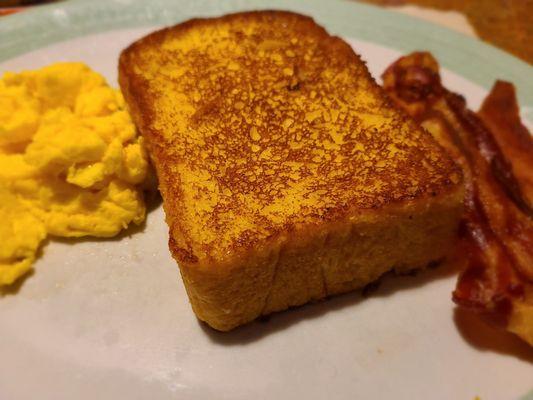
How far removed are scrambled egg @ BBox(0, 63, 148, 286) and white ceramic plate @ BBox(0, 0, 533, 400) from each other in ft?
0.23

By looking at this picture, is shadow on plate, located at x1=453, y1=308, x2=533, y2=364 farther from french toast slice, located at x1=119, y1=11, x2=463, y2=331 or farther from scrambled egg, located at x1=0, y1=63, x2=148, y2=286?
scrambled egg, located at x1=0, y1=63, x2=148, y2=286

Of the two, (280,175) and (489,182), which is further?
(489,182)

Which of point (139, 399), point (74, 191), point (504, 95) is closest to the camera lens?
point (139, 399)

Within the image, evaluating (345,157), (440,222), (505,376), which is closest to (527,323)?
(505,376)

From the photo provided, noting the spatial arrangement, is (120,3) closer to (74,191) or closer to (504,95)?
(74,191)

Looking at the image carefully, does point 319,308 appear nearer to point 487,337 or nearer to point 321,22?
point 487,337

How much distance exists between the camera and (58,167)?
1500 millimetres

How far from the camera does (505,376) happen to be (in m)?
1.33

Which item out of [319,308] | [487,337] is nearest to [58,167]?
[319,308]

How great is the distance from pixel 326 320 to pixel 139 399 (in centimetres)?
51

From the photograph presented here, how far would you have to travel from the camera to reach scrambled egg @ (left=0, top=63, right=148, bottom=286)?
148 centimetres

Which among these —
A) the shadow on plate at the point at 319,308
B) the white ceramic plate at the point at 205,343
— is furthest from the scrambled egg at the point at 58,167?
the shadow on plate at the point at 319,308

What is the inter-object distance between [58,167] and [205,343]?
24.9 inches

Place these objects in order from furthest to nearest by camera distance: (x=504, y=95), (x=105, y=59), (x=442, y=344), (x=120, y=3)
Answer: (x=120, y=3)
(x=105, y=59)
(x=504, y=95)
(x=442, y=344)
